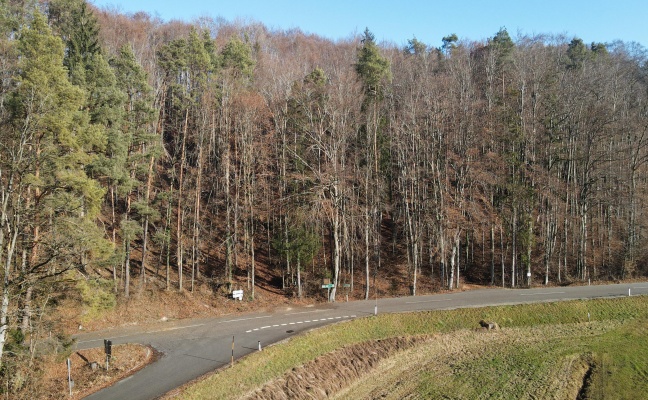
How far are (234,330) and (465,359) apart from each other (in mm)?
10576

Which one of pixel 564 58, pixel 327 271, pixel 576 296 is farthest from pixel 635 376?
pixel 564 58

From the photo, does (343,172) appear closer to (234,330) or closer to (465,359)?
(234,330)

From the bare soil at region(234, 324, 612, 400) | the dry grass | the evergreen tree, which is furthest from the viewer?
the bare soil at region(234, 324, 612, 400)

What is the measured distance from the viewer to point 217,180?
37031 mm

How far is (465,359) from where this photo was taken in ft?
66.1

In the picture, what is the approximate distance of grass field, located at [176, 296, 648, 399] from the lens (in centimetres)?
1664

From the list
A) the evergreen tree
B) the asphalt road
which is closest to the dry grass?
the asphalt road

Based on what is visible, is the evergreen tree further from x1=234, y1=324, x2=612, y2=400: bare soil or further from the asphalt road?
x1=234, y1=324, x2=612, y2=400: bare soil

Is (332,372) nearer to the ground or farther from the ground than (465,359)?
farther from the ground

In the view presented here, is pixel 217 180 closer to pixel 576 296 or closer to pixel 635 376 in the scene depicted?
pixel 576 296

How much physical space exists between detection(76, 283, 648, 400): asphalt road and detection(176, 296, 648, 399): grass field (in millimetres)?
1334

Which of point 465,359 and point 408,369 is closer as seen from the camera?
point 408,369

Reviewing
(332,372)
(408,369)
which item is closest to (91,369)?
(332,372)

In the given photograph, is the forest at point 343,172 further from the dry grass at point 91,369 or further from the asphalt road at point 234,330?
the asphalt road at point 234,330
